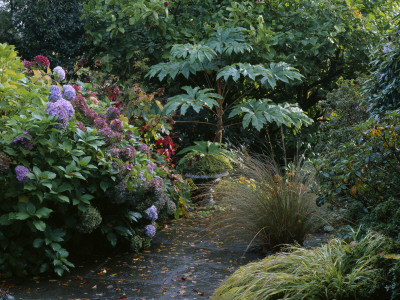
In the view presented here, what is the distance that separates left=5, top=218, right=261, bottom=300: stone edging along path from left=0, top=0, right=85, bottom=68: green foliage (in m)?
6.06

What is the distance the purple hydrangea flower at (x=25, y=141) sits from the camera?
146 inches

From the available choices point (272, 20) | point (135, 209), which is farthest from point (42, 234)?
point (272, 20)

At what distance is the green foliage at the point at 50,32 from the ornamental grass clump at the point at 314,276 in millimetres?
7694

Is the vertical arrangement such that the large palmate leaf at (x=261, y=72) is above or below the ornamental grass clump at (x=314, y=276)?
above

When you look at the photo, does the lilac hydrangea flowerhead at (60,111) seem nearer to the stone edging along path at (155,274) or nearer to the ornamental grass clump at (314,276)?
the stone edging along path at (155,274)

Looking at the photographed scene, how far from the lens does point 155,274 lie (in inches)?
152

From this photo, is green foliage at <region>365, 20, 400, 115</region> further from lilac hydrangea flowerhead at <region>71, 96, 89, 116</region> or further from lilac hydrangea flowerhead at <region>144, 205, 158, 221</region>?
lilac hydrangea flowerhead at <region>71, 96, 89, 116</region>

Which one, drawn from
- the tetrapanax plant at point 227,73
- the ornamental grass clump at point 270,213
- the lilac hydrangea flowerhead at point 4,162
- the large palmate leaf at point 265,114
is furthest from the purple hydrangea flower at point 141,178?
the large palmate leaf at point 265,114

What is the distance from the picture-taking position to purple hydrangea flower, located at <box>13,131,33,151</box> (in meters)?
3.70

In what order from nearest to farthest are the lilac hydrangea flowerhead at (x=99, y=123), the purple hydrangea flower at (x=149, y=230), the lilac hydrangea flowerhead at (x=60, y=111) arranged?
the lilac hydrangea flowerhead at (x=60, y=111), the lilac hydrangea flowerhead at (x=99, y=123), the purple hydrangea flower at (x=149, y=230)

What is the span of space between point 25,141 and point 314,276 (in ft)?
8.22

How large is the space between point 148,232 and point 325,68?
5.80 m

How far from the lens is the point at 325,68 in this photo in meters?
8.95

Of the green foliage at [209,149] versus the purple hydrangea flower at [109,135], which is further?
the green foliage at [209,149]
